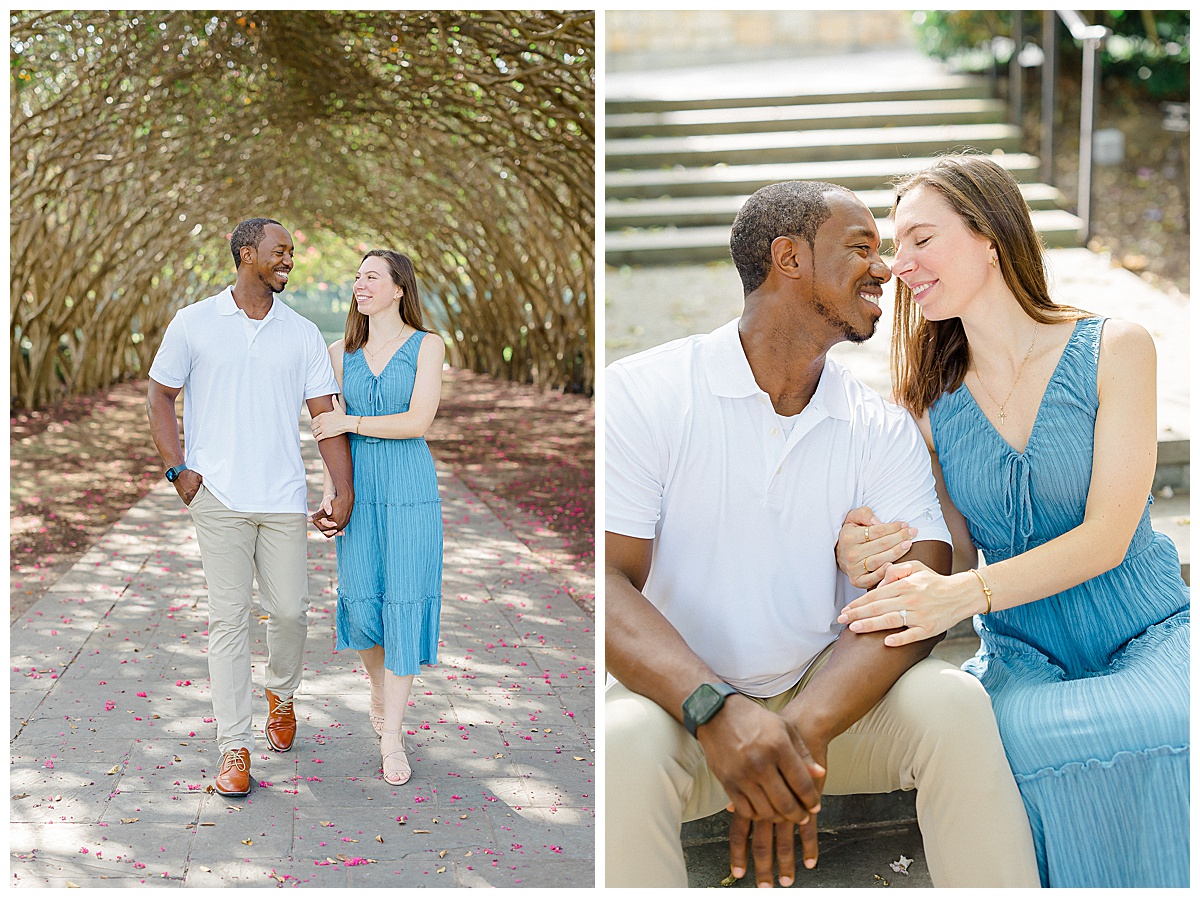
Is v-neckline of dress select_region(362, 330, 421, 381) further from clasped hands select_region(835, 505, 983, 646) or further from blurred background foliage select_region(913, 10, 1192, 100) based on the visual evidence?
blurred background foliage select_region(913, 10, 1192, 100)

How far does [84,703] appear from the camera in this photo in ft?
14.7

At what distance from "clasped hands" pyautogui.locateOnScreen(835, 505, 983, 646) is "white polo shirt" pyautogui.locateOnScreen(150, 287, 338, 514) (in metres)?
1.82

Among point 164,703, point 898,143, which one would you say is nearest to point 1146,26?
point 898,143

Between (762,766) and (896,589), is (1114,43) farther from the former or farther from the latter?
(762,766)

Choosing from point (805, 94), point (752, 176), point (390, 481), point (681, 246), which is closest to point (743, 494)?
point (390, 481)

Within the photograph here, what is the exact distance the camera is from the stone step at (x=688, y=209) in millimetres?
8391

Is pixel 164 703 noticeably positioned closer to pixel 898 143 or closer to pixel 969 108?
pixel 898 143

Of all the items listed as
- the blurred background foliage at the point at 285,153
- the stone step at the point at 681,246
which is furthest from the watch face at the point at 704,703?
the stone step at the point at 681,246

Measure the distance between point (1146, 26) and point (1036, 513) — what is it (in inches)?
350

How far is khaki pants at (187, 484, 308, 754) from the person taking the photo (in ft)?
12.0

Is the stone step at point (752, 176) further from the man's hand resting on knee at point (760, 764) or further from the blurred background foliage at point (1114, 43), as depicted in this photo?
the man's hand resting on knee at point (760, 764)

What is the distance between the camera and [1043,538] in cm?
302

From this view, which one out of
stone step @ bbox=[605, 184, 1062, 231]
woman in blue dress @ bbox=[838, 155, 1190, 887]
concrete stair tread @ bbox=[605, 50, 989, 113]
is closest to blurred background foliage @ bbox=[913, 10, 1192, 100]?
concrete stair tread @ bbox=[605, 50, 989, 113]

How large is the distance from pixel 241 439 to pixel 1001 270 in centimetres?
225
